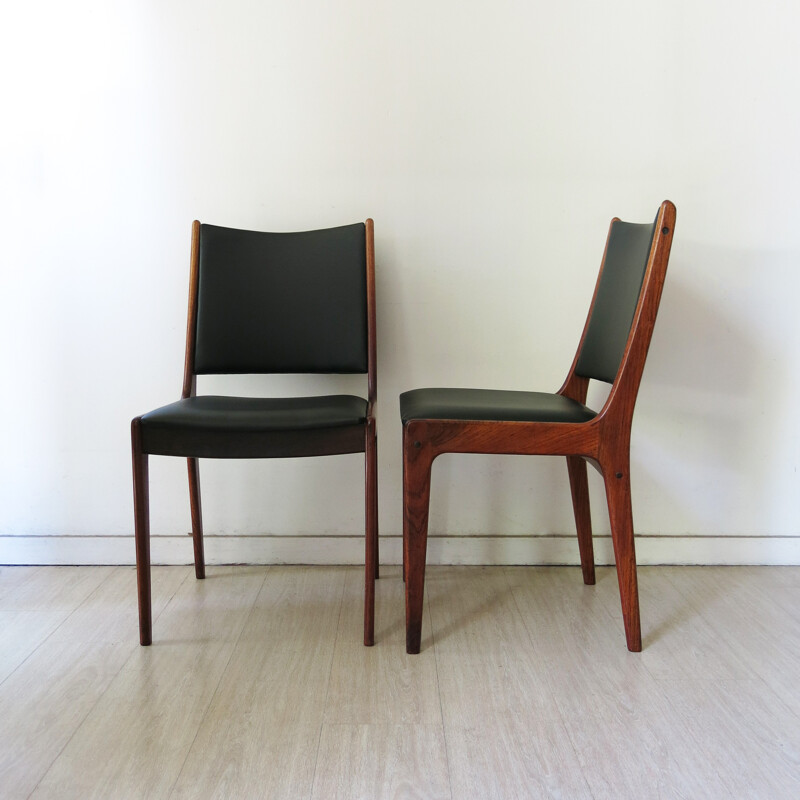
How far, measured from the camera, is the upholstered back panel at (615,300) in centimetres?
131

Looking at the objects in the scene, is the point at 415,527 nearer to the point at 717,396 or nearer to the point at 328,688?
the point at 328,688

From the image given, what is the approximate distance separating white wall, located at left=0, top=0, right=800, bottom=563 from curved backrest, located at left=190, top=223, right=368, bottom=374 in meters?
0.14

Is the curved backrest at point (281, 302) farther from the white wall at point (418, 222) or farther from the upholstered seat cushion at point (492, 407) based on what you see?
the upholstered seat cushion at point (492, 407)

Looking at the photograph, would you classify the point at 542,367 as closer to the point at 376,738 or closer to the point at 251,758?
the point at 376,738

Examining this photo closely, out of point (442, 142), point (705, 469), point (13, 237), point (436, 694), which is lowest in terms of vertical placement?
point (436, 694)

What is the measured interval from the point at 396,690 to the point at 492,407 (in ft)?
1.79

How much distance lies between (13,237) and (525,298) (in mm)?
1304

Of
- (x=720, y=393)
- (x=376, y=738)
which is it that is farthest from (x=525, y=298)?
(x=376, y=738)

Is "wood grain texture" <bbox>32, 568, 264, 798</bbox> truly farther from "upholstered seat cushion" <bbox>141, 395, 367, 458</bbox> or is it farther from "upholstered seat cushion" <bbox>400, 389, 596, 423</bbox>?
"upholstered seat cushion" <bbox>400, 389, 596, 423</bbox>

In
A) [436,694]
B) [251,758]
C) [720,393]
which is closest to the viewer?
[251,758]

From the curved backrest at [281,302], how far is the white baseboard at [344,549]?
19.3 inches

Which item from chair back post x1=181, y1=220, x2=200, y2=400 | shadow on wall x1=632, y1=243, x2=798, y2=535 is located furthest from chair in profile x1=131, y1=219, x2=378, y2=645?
shadow on wall x1=632, y1=243, x2=798, y2=535

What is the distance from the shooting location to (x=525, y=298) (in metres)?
1.72

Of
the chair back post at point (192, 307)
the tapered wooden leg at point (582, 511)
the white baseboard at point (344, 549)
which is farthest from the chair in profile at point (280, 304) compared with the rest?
the tapered wooden leg at point (582, 511)
